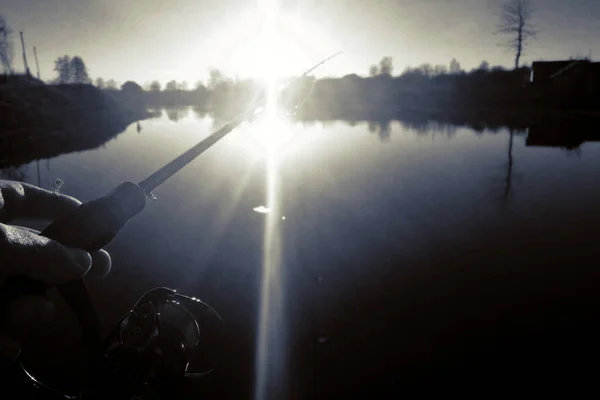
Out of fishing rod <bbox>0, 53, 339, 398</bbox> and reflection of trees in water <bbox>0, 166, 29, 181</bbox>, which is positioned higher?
fishing rod <bbox>0, 53, 339, 398</bbox>

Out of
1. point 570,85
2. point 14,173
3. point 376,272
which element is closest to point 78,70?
point 14,173

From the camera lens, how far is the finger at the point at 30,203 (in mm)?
2291

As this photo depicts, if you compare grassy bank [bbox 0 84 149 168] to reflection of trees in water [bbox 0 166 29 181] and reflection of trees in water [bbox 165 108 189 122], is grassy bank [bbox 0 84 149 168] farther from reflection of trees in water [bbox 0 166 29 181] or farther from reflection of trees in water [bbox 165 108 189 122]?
reflection of trees in water [bbox 165 108 189 122]

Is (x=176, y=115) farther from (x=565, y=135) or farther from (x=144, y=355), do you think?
(x=144, y=355)

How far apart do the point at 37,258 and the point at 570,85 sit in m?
60.3

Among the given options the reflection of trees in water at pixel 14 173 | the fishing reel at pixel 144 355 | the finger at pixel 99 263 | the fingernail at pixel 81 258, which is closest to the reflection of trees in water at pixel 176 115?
the reflection of trees in water at pixel 14 173

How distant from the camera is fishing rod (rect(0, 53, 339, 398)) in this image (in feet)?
5.87

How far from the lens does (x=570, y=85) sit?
47156 mm

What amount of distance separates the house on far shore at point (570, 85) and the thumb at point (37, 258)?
59.3 m

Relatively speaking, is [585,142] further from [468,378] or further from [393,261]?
[468,378]

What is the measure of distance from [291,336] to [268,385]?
0.95 meters

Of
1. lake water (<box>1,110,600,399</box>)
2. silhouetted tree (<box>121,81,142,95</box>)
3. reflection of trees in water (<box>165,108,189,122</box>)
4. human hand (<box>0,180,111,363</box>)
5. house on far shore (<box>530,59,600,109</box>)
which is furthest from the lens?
silhouetted tree (<box>121,81,142,95</box>)

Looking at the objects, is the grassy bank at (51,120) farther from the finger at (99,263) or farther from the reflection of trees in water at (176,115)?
A: the finger at (99,263)

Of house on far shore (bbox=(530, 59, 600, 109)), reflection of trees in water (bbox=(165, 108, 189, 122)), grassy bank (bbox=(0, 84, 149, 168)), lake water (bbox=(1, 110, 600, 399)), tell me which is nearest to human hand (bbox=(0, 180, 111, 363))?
lake water (bbox=(1, 110, 600, 399))
